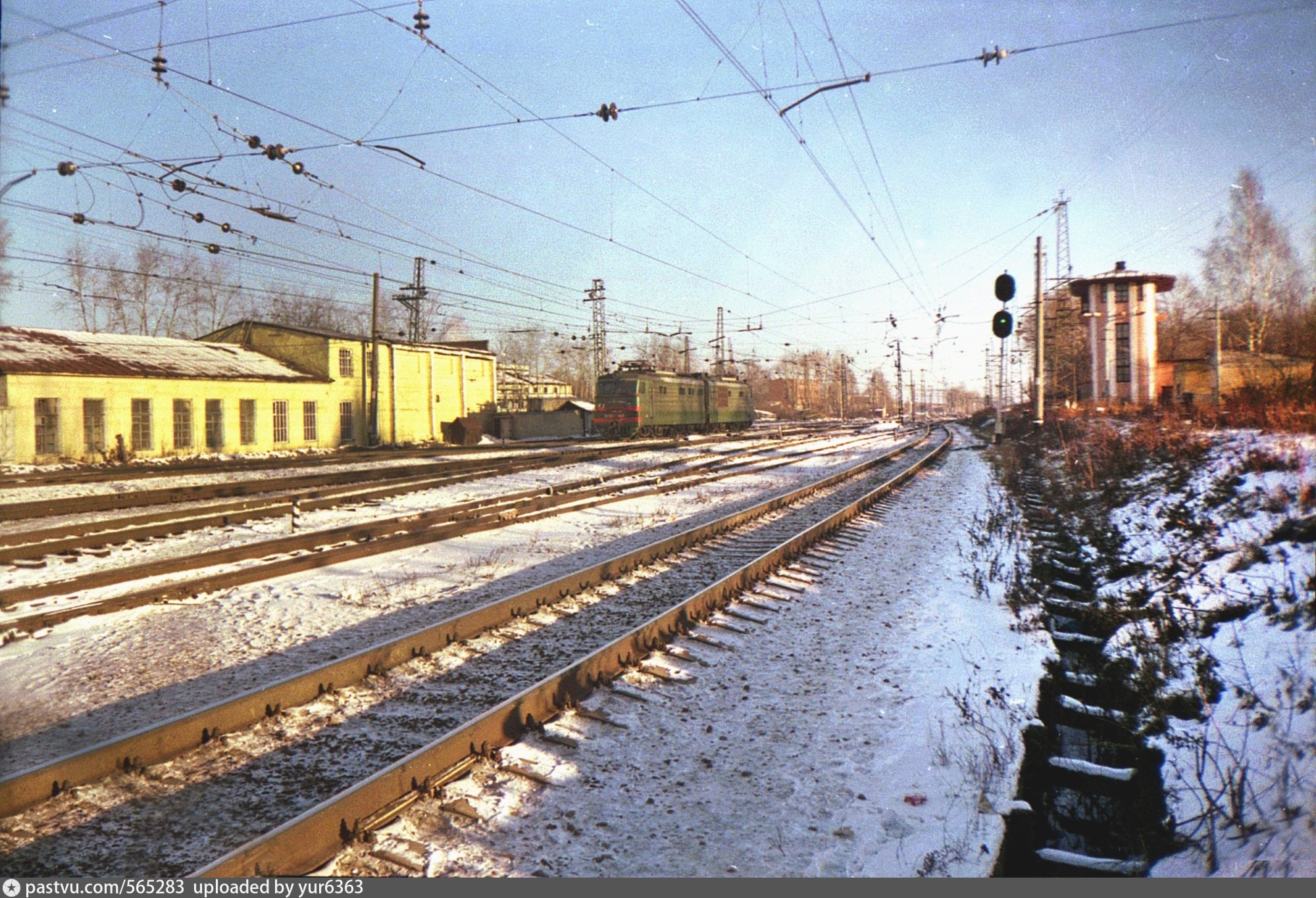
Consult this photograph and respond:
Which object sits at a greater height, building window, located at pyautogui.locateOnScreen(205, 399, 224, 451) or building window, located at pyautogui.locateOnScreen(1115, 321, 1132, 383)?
building window, located at pyautogui.locateOnScreen(1115, 321, 1132, 383)

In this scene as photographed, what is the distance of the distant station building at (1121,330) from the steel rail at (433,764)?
3074cm

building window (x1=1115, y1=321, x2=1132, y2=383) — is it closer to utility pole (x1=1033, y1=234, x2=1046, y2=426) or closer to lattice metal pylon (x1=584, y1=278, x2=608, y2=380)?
utility pole (x1=1033, y1=234, x2=1046, y2=426)

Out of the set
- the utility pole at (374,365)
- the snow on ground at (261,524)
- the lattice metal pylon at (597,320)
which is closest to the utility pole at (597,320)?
the lattice metal pylon at (597,320)

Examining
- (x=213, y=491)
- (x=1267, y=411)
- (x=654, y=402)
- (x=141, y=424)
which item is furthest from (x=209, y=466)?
(x=1267, y=411)

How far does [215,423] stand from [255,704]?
29.5 metres

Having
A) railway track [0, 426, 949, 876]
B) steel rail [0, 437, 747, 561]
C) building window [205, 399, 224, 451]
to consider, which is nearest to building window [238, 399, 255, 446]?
building window [205, 399, 224, 451]

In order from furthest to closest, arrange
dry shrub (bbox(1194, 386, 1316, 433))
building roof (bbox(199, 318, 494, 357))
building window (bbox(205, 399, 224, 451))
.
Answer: building roof (bbox(199, 318, 494, 357)) < building window (bbox(205, 399, 224, 451)) < dry shrub (bbox(1194, 386, 1316, 433))

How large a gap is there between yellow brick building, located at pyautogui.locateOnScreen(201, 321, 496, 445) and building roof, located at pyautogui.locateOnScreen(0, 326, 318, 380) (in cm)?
133

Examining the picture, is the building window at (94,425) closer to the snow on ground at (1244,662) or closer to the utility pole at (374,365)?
the utility pole at (374,365)

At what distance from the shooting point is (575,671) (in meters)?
5.07

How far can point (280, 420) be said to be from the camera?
32.1m

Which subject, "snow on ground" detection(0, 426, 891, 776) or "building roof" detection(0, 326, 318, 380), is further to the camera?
"building roof" detection(0, 326, 318, 380)

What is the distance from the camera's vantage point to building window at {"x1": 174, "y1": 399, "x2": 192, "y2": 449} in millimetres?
28016

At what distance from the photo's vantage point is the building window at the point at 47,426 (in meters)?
24.1
